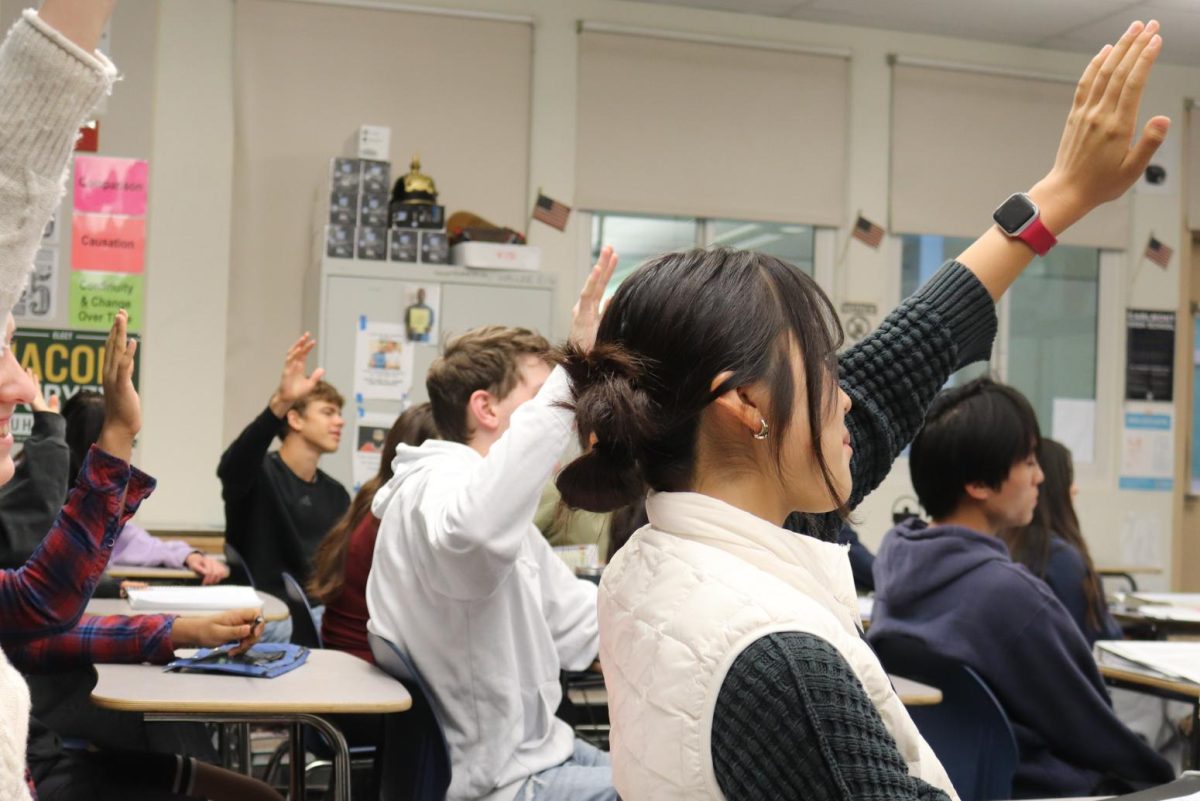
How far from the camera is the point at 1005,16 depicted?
6.73 meters

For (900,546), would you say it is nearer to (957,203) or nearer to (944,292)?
(944,292)

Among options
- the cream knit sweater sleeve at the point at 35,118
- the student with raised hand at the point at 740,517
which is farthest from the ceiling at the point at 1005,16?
the cream knit sweater sleeve at the point at 35,118

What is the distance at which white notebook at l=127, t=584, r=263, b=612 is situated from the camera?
2883mm

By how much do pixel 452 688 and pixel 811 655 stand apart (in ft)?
4.39

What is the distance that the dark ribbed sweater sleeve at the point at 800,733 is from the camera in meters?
0.91

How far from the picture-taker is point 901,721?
1001 mm

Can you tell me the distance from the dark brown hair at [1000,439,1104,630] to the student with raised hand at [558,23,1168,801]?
87.4 inches

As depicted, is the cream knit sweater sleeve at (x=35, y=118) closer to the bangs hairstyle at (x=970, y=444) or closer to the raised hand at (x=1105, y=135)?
the raised hand at (x=1105, y=135)

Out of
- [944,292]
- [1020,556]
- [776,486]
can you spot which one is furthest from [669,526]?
[1020,556]

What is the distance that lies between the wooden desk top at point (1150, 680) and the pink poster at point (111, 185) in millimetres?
4782

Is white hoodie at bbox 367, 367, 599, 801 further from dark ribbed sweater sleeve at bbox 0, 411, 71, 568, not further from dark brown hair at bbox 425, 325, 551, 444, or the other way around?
dark ribbed sweater sleeve at bbox 0, 411, 71, 568

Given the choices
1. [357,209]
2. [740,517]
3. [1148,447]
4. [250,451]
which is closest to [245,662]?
[740,517]

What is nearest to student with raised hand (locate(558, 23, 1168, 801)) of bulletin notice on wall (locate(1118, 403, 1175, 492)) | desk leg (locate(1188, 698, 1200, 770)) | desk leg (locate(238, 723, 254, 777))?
desk leg (locate(1188, 698, 1200, 770))

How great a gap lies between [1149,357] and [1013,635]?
5703mm
